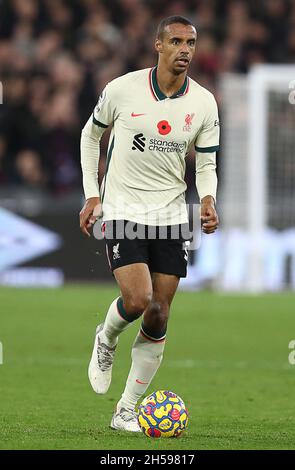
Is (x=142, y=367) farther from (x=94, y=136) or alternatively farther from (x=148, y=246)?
(x=94, y=136)

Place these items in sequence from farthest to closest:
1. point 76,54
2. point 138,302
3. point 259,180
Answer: point 76,54, point 259,180, point 138,302

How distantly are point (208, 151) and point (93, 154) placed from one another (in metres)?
0.72

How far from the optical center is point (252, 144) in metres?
17.3

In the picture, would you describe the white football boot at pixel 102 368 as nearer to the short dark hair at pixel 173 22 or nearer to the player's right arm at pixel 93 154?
the player's right arm at pixel 93 154

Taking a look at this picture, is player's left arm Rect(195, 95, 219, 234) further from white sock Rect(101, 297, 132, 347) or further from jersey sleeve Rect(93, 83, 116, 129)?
white sock Rect(101, 297, 132, 347)

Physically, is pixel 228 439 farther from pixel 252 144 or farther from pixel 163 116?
pixel 252 144

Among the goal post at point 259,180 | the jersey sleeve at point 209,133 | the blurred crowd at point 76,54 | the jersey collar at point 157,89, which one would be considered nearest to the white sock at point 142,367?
the jersey sleeve at point 209,133

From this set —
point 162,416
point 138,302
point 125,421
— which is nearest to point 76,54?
point 138,302

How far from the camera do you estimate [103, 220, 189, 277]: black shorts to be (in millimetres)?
7172

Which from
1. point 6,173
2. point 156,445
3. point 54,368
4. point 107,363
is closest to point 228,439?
point 156,445

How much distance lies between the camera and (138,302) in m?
7.00

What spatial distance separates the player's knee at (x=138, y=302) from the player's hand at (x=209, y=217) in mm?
548

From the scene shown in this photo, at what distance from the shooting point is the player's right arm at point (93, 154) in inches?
285

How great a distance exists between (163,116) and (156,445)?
6.67 feet
